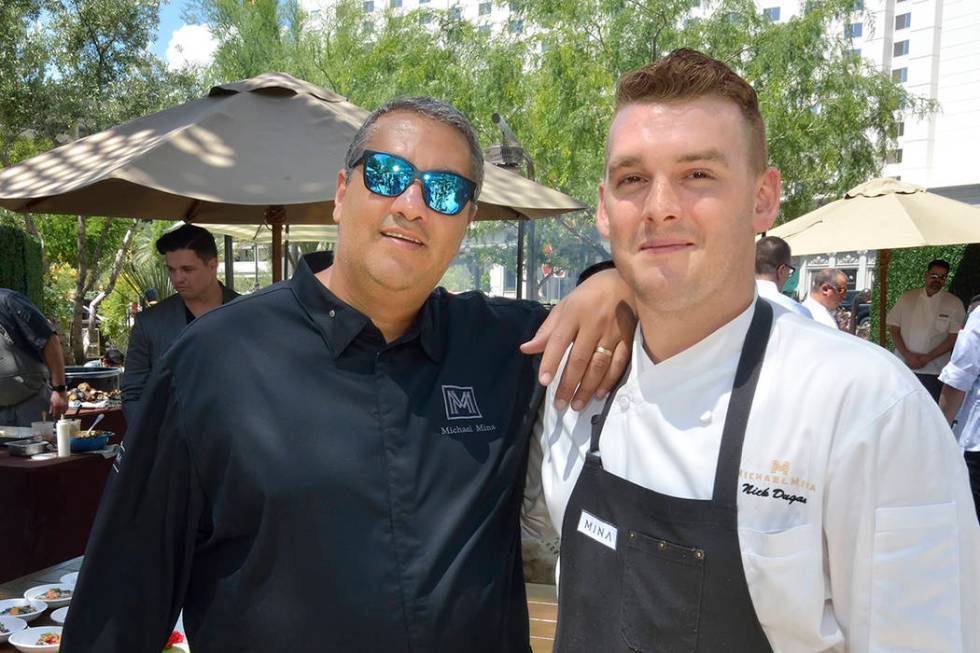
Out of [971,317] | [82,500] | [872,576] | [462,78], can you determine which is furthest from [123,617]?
[462,78]

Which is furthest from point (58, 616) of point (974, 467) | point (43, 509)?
point (974, 467)

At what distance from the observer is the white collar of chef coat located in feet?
4.60

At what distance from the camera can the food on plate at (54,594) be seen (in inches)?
104

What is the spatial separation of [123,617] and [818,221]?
7.49 m

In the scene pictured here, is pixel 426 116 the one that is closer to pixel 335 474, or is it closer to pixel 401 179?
pixel 401 179

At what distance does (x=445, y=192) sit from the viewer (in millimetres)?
1743

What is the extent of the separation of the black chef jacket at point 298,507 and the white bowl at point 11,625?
107 centimetres

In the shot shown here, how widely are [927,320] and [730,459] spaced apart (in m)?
7.52

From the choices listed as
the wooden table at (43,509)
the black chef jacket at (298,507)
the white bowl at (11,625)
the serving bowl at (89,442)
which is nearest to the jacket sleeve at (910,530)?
the black chef jacket at (298,507)

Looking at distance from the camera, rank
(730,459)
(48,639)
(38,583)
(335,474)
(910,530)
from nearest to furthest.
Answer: (910,530) → (730,459) → (335,474) → (48,639) → (38,583)

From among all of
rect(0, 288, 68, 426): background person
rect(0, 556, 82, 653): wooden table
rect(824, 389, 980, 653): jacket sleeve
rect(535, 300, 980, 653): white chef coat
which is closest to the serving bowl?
rect(0, 288, 68, 426): background person

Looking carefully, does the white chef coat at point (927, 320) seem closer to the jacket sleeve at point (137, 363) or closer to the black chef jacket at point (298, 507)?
the jacket sleeve at point (137, 363)

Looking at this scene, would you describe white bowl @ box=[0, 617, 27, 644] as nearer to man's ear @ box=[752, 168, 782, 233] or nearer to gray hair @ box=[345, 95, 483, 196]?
gray hair @ box=[345, 95, 483, 196]

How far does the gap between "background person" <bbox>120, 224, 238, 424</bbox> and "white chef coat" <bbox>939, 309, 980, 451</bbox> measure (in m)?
4.43
